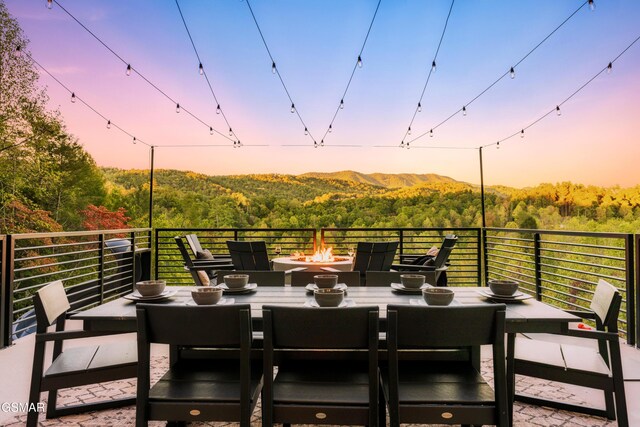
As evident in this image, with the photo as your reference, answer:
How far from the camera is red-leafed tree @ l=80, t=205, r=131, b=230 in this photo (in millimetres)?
14977

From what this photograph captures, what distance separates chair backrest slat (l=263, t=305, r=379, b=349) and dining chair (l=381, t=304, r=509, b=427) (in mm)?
101

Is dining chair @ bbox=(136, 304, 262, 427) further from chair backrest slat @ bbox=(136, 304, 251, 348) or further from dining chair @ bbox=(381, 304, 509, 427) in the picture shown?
dining chair @ bbox=(381, 304, 509, 427)

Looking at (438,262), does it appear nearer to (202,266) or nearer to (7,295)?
(202,266)

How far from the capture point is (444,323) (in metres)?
1.43

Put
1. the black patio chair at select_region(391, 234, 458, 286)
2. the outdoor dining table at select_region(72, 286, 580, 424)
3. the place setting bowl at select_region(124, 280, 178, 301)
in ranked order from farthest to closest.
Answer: the black patio chair at select_region(391, 234, 458, 286), the place setting bowl at select_region(124, 280, 178, 301), the outdoor dining table at select_region(72, 286, 580, 424)

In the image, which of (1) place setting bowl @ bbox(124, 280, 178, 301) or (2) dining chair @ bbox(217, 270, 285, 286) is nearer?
(1) place setting bowl @ bbox(124, 280, 178, 301)

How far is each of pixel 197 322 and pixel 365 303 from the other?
88cm

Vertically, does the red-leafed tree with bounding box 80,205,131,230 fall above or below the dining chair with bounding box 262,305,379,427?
above

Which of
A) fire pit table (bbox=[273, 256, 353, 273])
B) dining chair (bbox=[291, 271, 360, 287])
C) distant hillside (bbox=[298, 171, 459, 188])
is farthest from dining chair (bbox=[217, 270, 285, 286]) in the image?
distant hillside (bbox=[298, 171, 459, 188])

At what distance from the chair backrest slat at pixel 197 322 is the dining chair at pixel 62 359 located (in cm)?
59

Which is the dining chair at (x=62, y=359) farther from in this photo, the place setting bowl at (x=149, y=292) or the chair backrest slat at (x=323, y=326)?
the chair backrest slat at (x=323, y=326)

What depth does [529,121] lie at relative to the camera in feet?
34.5

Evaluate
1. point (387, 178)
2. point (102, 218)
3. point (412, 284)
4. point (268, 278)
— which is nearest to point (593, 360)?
point (412, 284)

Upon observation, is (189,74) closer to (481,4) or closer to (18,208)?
(481,4)
